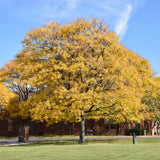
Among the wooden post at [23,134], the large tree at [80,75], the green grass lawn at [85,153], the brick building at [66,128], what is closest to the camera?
the green grass lawn at [85,153]

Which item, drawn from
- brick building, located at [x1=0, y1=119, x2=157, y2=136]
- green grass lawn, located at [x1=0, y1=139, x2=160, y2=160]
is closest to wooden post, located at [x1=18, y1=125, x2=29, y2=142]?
green grass lawn, located at [x1=0, y1=139, x2=160, y2=160]

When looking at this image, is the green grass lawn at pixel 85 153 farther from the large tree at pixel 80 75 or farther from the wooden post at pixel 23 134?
the wooden post at pixel 23 134

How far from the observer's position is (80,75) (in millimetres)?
29203

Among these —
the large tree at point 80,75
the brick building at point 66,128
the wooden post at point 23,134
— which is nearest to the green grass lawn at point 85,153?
the large tree at point 80,75

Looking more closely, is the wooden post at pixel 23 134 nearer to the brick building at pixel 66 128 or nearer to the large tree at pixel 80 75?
the large tree at pixel 80 75

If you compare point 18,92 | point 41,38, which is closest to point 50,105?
point 41,38

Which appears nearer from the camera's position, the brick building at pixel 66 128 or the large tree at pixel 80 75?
the large tree at pixel 80 75

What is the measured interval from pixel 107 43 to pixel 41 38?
274 inches

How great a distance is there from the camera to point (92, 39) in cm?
3036

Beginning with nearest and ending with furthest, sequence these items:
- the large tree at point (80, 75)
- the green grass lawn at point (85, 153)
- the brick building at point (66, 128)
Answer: the green grass lawn at point (85, 153) → the large tree at point (80, 75) → the brick building at point (66, 128)

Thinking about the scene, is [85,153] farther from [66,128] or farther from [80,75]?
[66,128]

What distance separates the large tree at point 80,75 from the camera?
2798 cm

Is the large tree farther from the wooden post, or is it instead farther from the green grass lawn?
the green grass lawn

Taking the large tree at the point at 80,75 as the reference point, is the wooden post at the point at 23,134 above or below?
below
